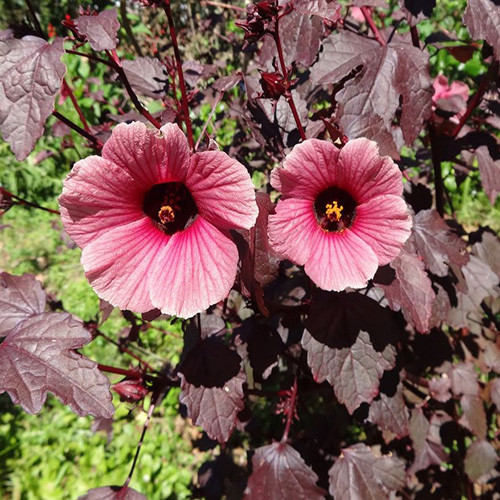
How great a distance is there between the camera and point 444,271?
1411 millimetres

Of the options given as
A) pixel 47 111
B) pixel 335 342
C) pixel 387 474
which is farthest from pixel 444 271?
pixel 47 111

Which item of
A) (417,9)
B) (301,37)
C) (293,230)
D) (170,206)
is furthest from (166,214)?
(417,9)

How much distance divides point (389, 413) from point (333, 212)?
2.68ft

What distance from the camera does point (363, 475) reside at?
5.23 feet

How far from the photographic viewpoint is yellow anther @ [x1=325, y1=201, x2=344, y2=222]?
3.64 feet

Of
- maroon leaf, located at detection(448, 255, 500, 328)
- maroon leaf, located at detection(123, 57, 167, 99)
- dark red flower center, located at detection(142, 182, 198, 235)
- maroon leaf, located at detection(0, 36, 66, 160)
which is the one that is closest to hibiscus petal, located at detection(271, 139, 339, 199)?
dark red flower center, located at detection(142, 182, 198, 235)

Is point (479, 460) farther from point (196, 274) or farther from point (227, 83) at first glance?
point (227, 83)

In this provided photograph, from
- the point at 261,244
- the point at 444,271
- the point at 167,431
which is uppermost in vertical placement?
the point at 261,244

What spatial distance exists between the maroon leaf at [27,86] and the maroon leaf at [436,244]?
3.43 feet

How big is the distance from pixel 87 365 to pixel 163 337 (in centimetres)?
256

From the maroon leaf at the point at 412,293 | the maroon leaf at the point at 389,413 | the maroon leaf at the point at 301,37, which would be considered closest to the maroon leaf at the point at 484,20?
the maroon leaf at the point at 301,37

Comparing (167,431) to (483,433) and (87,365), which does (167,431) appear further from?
(87,365)

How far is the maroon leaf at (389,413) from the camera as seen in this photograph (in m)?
1.55

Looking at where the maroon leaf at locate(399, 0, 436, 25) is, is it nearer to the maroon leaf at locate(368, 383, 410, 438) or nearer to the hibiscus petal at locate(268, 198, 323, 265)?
the hibiscus petal at locate(268, 198, 323, 265)
